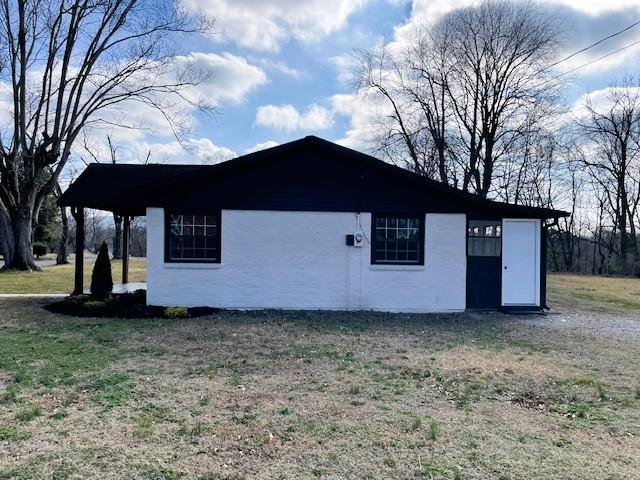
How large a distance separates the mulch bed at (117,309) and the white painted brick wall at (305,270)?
0.50 meters

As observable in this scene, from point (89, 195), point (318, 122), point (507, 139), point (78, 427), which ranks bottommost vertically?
point (78, 427)

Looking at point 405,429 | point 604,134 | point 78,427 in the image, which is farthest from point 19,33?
point 604,134

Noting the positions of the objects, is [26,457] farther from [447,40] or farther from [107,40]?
[447,40]

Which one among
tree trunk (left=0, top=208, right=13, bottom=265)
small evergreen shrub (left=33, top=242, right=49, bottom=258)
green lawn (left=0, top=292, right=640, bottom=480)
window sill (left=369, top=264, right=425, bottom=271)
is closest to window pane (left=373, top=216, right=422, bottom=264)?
window sill (left=369, top=264, right=425, bottom=271)

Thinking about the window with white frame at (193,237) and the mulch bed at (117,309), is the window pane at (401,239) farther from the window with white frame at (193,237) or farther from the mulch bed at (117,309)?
the mulch bed at (117,309)

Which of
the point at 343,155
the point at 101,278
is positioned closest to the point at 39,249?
the point at 101,278

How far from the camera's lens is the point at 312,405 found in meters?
4.74

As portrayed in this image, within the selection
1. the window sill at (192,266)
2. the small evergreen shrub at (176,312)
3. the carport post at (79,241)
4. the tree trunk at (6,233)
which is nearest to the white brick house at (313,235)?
the window sill at (192,266)

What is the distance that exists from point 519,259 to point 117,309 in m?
9.63

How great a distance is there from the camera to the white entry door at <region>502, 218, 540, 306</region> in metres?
11.6

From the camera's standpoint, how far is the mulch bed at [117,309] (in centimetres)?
1005

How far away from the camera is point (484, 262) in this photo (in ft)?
37.9

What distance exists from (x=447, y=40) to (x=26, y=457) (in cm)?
3111

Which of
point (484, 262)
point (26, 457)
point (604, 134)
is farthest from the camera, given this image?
point (604, 134)
